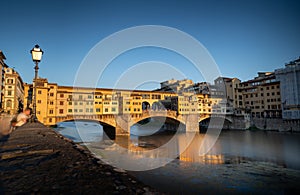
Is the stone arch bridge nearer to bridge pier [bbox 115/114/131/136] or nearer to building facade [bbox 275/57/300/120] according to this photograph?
bridge pier [bbox 115/114/131/136]

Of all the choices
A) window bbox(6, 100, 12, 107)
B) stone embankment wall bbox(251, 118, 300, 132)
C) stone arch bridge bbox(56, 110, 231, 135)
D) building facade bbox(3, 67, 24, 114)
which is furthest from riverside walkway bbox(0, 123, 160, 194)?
window bbox(6, 100, 12, 107)

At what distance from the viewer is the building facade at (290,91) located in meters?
48.5

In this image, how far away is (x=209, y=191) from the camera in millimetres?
11789

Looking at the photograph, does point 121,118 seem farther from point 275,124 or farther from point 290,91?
point 290,91

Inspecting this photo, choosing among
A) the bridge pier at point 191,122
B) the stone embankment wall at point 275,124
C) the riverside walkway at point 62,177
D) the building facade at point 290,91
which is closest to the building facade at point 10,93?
the bridge pier at point 191,122

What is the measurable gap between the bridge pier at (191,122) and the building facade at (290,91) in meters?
22.4

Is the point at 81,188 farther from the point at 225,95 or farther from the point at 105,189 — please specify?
the point at 225,95

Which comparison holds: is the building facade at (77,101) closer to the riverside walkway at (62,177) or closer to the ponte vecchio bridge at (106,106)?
the ponte vecchio bridge at (106,106)

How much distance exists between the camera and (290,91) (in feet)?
163

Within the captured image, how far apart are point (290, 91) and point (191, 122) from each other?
1040 inches

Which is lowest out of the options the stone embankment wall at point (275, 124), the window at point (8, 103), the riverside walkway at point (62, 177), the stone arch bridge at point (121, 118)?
the stone embankment wall at point (275, 124)

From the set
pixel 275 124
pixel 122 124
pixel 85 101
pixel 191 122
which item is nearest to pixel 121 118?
pixel 122 124

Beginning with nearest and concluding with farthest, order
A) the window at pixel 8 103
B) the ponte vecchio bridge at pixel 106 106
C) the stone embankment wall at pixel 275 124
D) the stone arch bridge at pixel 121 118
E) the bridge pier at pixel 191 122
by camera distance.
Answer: the stone arch bridge at pixel 121 118 < the ponte vecchio bridge at pixel 106 106 < the stone embankment wall at pixel 275 124 < the window at pixel 8 103 < the bridge pier at pixel 191 122

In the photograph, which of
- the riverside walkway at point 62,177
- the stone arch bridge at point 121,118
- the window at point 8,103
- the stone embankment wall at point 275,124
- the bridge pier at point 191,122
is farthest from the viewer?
the bridge pier at point 191,122
